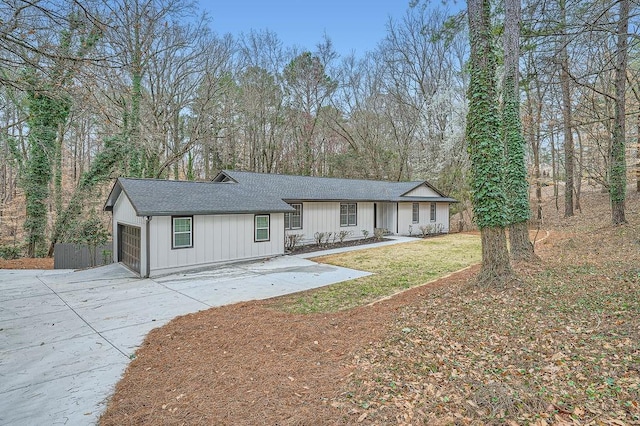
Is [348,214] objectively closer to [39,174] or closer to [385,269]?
[385,269]

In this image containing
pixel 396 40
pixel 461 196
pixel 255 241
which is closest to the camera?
pixel 255 241

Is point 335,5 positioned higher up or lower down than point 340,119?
higher up

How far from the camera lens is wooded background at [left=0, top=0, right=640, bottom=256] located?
1404cm

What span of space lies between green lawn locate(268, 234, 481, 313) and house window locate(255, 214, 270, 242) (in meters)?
2.16

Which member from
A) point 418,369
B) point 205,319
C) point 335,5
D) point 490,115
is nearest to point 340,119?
point 335,5

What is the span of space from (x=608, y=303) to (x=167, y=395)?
21.1ft

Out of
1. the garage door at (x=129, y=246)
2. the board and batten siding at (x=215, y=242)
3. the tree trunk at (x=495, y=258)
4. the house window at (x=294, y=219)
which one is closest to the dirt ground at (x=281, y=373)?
the tree trunk at (x=495, y=258)

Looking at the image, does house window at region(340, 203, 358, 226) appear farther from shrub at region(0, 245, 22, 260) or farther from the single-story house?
shrub at region(0, 245, 22, 260)

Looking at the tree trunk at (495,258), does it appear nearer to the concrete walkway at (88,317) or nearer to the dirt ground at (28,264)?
the concrete walkway at (88,317)

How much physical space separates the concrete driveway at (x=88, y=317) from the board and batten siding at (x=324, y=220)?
3817 mm

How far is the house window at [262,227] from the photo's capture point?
1259 cm

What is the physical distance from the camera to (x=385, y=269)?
1062 centimetres

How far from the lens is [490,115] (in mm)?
6492

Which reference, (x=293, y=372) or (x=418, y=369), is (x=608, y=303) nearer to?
(x=418, y=369)
